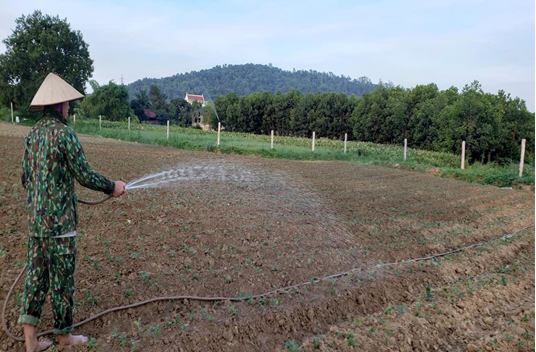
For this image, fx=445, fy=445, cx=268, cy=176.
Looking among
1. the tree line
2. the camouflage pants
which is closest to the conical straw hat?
the camouflage pants

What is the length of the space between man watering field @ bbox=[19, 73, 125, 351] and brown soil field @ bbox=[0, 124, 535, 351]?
0.49 meters

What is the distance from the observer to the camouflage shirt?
125 inches

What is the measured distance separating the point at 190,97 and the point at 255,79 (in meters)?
30.3

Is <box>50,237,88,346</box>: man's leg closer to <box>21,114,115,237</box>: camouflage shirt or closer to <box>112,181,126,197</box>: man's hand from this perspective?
<box>21,114,115,237</box>: camouflage shirt

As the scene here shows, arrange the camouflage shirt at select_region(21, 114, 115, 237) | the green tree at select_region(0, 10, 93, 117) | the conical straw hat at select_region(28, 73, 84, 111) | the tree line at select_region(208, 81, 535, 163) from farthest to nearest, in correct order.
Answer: the green tree at select_region(0, 10, 93, 117), the tree line at select_region(208, 81, 535, 163), the conical straw hat at select_region(28, 73, 84, 111), the camouflage shirt at select_region(21, 114, 115, 237)

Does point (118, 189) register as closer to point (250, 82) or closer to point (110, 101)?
point (110, 101)

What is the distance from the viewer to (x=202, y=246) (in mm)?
5754

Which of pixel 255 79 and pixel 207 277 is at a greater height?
pixel 255 79

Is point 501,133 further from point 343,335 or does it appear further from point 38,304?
point 38,304

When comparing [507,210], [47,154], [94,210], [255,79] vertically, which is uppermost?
[255,79]

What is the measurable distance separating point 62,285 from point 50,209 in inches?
22.1

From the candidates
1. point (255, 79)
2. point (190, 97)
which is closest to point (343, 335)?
point (190, 97)

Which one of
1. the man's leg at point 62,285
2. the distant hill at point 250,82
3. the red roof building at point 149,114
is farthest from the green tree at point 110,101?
the distant hill at point 250,82

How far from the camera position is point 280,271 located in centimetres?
548
